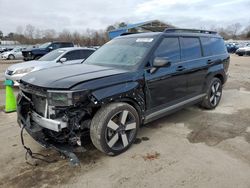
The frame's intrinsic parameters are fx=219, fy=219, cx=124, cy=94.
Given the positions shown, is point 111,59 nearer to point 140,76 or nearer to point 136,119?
point 140,76

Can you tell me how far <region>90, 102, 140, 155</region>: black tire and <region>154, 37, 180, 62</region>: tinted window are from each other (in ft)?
3.81

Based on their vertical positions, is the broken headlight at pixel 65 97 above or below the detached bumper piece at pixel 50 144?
above

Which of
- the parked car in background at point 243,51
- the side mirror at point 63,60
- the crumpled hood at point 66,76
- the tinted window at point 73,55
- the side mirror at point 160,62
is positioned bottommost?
the crumpled hood at point 66,76

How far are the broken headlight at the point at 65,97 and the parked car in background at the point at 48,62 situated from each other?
4868 mm

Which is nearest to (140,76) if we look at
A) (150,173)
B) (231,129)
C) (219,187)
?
(150,173)

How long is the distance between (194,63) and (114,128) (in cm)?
235

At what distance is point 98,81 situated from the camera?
2.96 meters

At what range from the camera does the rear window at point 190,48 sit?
14.2 feet

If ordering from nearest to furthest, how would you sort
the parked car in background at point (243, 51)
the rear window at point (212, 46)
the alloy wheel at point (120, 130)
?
the alloy wheel at point (120, 130)
the rear window at point (212, 46)
the parked car in background at point (243, 51)

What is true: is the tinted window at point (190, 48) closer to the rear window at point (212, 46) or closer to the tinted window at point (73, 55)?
the rear window at point (212, 46)

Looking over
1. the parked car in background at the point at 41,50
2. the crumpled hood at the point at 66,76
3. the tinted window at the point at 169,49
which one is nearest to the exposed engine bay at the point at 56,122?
the crumpled hood at the point at 66,76

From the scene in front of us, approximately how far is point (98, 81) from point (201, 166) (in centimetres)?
185

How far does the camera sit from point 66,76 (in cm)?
306

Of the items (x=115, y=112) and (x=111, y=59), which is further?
(x=111, y=59)
